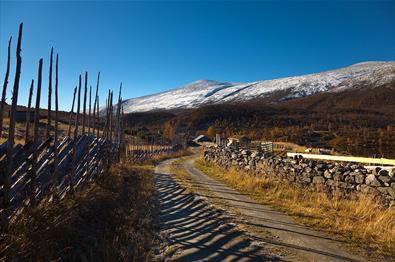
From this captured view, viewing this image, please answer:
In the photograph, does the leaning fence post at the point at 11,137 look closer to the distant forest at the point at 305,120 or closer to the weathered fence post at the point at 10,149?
the weathered fence post at the point at 10,149

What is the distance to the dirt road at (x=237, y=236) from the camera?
5504 millimetres

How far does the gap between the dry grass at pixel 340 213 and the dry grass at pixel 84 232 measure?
3.74 m

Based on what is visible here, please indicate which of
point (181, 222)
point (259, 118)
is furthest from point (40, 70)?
point (259, 118)

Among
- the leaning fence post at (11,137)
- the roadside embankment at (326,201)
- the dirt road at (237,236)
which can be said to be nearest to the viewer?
the leaning fence post at (11,137)

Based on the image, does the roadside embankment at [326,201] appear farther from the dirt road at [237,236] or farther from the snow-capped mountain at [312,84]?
the snow-capped mountain at [312,84]

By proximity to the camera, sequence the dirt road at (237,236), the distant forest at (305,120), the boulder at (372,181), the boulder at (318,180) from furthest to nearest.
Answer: the distant forest at (305,120) < the boulder at (318,180) < the boulder at (372,181) < the dirt road at (237,236)

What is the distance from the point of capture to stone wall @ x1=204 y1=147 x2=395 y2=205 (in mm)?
9266

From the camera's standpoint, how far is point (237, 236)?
6.50 m

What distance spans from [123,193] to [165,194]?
211cm

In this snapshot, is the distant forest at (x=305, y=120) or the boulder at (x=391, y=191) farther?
the distant forest at (x=305, y=120)

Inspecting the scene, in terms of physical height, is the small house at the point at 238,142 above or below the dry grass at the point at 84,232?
above

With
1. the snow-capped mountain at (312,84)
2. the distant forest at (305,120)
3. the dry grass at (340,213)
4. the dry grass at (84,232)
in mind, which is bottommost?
the dry grass at (340,213)

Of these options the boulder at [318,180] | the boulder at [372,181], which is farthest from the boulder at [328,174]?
the boulder at [372,181]

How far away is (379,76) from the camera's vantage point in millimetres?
145375
